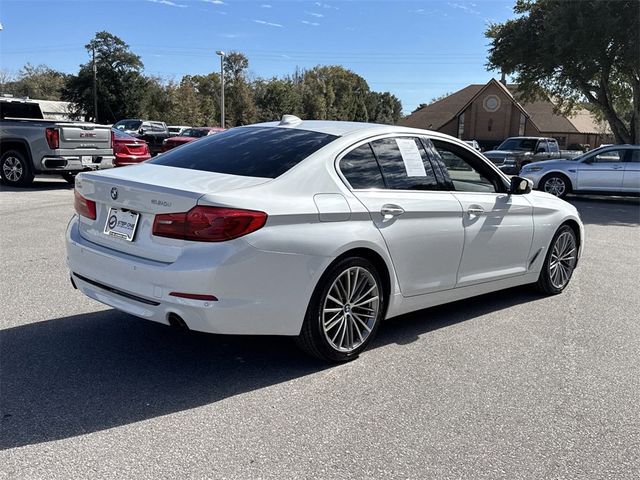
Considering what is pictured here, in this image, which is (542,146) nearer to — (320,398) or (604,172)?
(604,172)

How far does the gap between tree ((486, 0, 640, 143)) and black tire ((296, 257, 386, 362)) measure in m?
20.9

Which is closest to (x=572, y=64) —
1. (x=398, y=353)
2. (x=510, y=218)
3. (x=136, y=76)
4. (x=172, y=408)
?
(x=510, y=218)

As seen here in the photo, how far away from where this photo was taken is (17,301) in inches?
208

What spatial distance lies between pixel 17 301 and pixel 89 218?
170 cm

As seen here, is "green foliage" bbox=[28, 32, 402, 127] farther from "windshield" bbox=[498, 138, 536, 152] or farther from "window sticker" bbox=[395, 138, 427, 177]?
"window sticker" bbox=[395, 138, 427, 177]

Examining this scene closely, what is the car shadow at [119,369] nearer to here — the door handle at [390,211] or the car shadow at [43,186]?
the door handle at [390,211]

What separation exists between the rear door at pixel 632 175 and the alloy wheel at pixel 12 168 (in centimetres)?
1524

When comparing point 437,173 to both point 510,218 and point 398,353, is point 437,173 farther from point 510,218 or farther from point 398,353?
point 398,353

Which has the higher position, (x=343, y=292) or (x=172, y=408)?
(x=343, y=292)

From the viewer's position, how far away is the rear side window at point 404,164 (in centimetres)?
450

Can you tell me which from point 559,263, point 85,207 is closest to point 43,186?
point 85,207

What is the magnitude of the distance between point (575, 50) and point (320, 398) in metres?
22.8

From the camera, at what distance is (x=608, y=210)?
598 inches

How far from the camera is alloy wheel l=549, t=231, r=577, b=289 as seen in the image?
6143mm
